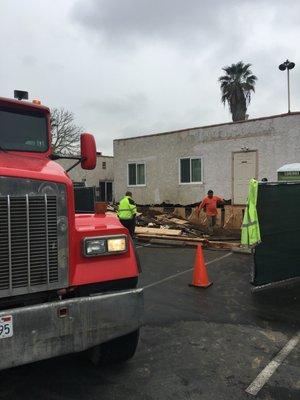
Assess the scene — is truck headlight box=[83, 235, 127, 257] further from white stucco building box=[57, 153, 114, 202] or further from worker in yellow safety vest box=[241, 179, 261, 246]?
white stucco building box=[57, 153, 114, 202]

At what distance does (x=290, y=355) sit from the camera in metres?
5.07

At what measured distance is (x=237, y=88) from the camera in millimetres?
38875

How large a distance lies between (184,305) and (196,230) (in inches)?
355

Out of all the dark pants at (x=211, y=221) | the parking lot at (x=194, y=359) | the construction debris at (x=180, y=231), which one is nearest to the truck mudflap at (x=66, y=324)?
the parking lot at (x=194, y=359)

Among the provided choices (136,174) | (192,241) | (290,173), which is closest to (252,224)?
(192,241)

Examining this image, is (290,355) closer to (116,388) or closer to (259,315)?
(259,315)

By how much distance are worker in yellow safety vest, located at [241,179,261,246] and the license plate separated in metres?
4.93


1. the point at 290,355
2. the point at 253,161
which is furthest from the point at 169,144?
the point at 290,355

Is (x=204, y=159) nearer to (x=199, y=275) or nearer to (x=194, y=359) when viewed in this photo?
(x=199, y=275)

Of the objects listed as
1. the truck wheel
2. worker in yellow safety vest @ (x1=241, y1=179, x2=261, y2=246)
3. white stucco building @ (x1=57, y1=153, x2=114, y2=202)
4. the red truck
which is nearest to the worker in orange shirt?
worker in yellow safety vest @ (x1=241, y1=179, x2=261, y2=246)

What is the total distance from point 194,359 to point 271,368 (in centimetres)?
82

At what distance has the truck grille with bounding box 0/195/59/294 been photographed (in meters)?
3.56

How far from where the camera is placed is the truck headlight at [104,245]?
4055mm

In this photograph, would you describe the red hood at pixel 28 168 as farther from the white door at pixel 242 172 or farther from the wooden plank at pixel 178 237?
the white door at pixel 242 172
